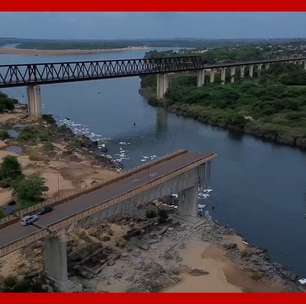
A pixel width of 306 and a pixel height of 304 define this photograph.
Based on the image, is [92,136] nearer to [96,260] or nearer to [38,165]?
[38,165]

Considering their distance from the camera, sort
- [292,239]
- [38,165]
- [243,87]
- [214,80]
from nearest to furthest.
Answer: [292,239] < [38,165] < [243,87] < [214,80]

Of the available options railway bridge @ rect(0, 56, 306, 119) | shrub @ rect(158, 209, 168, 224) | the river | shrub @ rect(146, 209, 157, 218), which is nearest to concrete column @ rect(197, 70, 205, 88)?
railway bridge @ rect(0, 56, 306, 119)

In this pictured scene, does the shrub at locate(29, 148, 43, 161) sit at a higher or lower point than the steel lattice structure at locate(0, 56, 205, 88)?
lower

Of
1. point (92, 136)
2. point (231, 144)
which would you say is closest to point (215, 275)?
point (231, 144)

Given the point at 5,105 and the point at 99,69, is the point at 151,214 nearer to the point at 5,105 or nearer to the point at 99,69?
the point at 5,105

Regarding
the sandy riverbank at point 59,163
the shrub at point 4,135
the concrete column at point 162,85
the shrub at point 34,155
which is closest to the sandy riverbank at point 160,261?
the sandy riverbank at point 59,163

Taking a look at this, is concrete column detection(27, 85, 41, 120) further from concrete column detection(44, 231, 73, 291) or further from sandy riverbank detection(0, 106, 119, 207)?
concrete column detection(44, 231, 73, 291)
